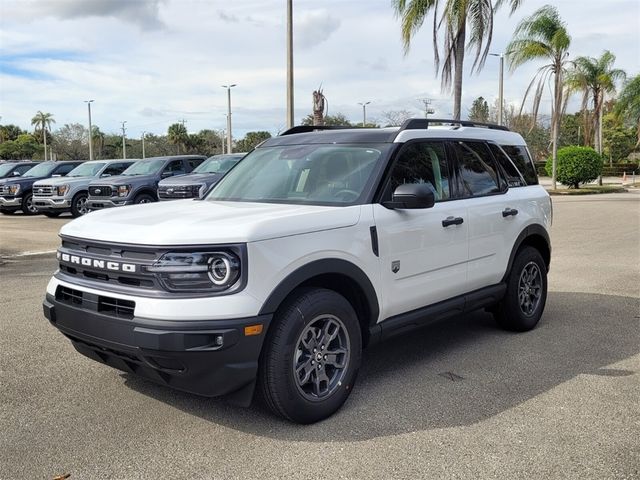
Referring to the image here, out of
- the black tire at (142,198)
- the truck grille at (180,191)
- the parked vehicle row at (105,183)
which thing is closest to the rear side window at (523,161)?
the parked vehicle row at (105,183)

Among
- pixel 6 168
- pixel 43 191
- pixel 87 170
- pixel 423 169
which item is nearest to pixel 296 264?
pixel 423 169

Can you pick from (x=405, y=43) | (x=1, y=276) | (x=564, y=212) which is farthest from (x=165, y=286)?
(x=405, y=43)

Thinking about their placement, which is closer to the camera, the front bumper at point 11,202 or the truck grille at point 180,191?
the truck grille at point 180,191

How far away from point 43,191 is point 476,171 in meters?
15.8

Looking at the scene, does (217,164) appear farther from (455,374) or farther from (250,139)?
(250,139)

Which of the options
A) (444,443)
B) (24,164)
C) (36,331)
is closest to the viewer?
(444,443)

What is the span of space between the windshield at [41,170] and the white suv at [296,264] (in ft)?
58.7

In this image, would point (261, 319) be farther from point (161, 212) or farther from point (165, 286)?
point (161, 212)

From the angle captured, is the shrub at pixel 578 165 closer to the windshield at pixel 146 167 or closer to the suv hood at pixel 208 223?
the windshield at pixel 146 167

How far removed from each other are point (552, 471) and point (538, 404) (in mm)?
927

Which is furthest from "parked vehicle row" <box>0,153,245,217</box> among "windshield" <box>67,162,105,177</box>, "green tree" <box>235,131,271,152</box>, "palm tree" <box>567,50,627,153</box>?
"green tree" <box>235,131,271,152</box>

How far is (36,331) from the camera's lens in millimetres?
5945

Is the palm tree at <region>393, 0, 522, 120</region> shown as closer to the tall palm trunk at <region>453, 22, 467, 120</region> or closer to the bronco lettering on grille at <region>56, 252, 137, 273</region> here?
the tall palm trunk at <region>453, 22, 467, 120</region>

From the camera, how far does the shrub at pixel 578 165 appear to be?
30047 millimetres
